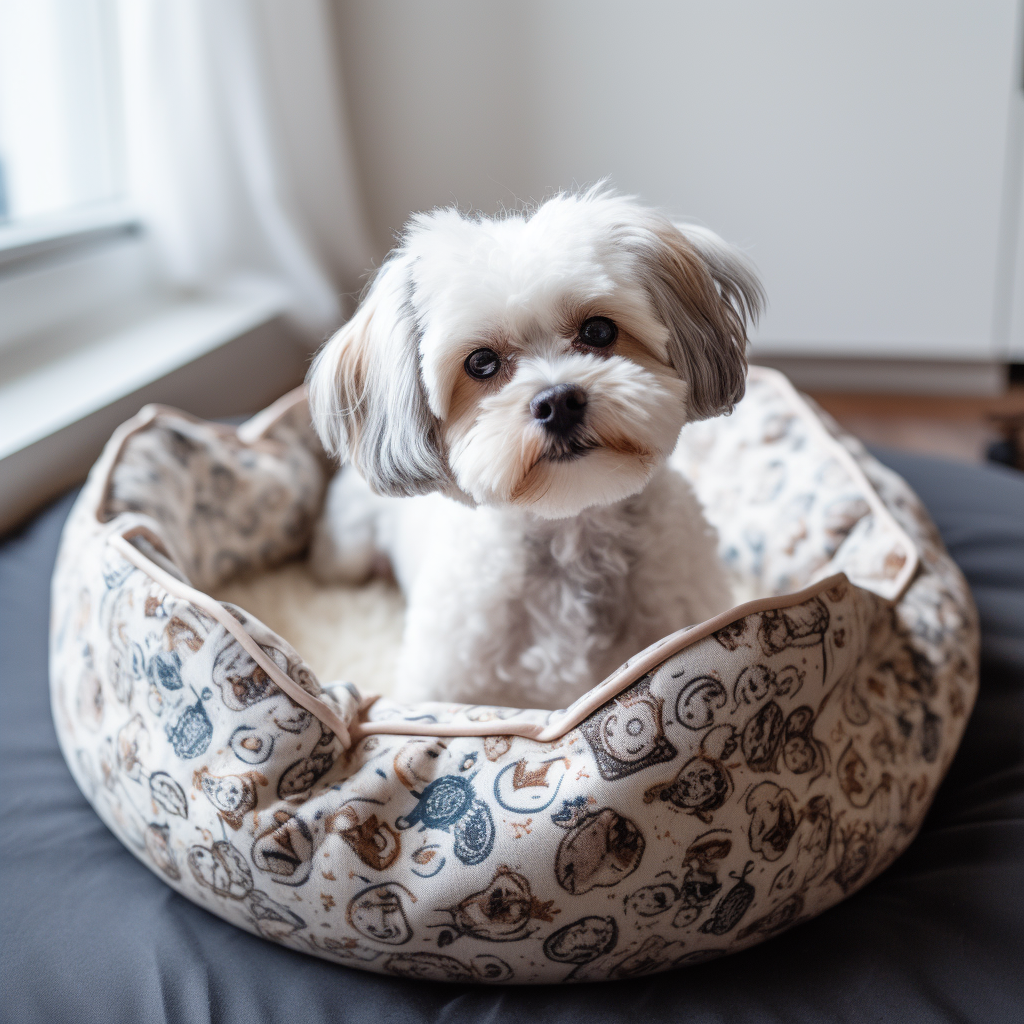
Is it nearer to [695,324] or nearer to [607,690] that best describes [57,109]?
[695,324]

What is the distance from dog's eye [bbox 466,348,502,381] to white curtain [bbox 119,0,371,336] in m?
1.84

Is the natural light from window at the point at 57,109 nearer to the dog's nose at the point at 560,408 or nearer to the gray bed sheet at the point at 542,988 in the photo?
the gray bed sheet at the point at 542,988

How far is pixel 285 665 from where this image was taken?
1070 millimetres

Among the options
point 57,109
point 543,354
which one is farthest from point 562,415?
point 57,109

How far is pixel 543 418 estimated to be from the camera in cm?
96

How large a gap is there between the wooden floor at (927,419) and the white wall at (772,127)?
0.18 metres

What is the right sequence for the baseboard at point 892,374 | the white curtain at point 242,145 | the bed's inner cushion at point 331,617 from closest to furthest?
1. the bed's inner cushion at point 331,617
2. the white curtain at point 242,145
3. the baseboard at point 892,374

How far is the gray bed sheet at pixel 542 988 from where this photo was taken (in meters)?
0.96

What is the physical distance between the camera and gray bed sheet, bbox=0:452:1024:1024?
3.13 ft

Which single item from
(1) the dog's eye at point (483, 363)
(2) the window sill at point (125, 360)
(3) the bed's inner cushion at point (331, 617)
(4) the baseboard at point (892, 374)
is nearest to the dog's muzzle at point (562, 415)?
(1) the dog's eye at point (483, 363)

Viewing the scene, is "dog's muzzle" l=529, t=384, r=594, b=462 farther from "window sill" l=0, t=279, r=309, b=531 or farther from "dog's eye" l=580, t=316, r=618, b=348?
"window sill" l=0, t=279, r=309, b=531

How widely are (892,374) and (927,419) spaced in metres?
0.31

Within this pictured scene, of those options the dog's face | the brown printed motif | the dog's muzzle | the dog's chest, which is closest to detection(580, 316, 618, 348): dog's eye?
the dog's face

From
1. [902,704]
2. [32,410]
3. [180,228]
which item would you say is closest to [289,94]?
[180,228]
